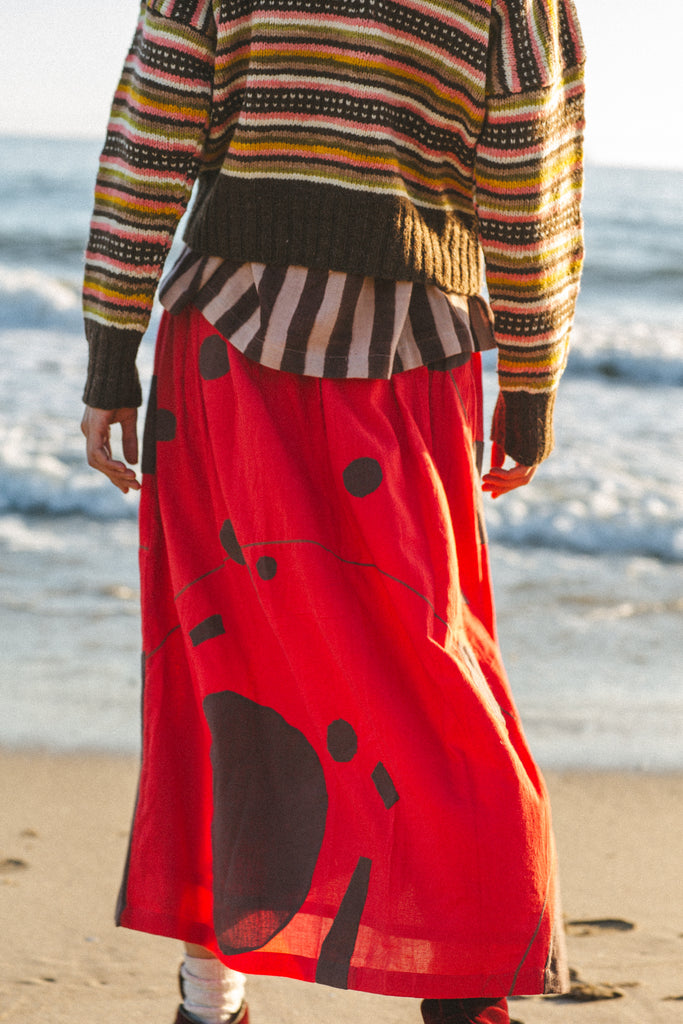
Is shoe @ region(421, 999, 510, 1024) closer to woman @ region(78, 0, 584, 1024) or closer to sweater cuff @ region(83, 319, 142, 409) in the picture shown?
woman @ region(78, 0, 584, 1024)

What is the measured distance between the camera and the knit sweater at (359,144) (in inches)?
43.7

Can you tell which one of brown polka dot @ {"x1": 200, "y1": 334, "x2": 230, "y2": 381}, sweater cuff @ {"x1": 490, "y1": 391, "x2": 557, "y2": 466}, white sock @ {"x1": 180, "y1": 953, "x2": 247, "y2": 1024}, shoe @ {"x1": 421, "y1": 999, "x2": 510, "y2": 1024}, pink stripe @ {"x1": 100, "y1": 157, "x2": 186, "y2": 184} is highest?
pink stripe @ {"x1": 100, "y1": 157, "x2": 186, "y2": 184}

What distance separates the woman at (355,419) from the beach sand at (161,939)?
1.61 feet

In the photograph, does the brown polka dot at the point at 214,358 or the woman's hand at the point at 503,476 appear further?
the woman's hand at the point at 503,476

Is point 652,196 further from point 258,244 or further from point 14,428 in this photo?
point 258,244

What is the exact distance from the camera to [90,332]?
1.28 metres

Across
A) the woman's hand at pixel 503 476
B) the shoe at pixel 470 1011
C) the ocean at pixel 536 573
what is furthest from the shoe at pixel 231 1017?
the ocean at pixel 536 573

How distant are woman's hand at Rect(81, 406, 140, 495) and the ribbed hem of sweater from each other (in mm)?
273

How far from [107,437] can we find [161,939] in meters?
0.94

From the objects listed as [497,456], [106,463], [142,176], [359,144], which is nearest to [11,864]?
[106,463]

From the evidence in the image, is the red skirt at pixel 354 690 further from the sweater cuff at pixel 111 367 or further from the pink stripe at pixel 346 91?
the pink stripe at pixel 346 91

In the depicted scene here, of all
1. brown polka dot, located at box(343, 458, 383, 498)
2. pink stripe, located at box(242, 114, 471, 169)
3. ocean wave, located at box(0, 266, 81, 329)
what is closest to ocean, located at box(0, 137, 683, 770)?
ocean wave, located at box(0, 266, 81, 329)

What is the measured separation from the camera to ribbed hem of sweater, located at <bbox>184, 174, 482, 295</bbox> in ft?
3.70

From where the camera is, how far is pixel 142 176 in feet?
3.87
